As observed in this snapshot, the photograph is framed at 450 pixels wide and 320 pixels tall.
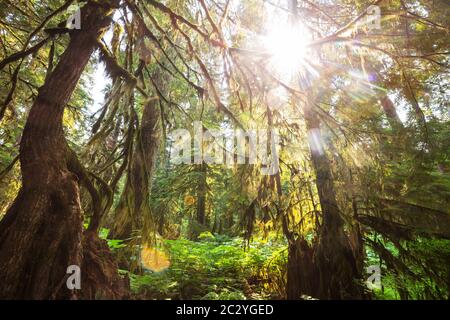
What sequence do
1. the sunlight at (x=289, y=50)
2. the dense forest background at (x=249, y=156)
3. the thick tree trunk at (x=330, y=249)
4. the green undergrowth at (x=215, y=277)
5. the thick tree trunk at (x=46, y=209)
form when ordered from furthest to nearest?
the green undergrowth at (x=215, y=277)
the thick tree trunk at (x=330, y=249)
the sunlight at (x=289, y=50)
the dense forest background at (x=249, y=156)
the thick tree trunk at (x=46, y=209)

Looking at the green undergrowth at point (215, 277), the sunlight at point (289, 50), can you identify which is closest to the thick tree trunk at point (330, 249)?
the sunlight at point (289, 50)

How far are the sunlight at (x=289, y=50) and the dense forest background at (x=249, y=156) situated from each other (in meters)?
0.03

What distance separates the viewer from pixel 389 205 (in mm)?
4012

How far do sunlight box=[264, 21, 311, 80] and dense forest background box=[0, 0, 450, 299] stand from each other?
0.03 metres

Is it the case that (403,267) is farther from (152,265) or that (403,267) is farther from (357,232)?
(152,265)

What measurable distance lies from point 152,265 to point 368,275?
10.8 ft

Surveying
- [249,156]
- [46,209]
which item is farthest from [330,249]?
[46,209]

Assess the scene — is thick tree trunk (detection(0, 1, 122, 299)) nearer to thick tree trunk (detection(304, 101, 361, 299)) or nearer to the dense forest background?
the dense forest background

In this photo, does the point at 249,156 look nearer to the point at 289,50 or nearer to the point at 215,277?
the point at 289,50

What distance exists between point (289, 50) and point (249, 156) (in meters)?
1.63

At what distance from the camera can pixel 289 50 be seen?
354 centimetres

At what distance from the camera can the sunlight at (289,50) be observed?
3.28m

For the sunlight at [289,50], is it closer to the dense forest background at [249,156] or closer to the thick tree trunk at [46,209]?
the dense forest background at [249,156]

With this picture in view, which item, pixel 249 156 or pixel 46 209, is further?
pixel 249 156
